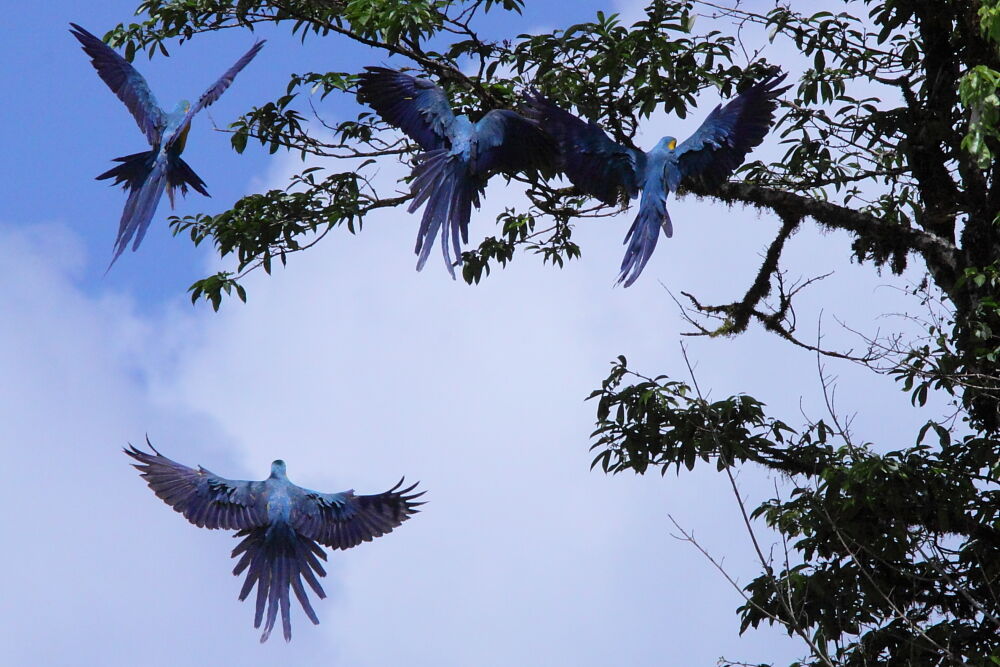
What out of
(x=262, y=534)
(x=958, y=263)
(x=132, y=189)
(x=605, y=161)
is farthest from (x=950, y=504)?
(x=132, y=189)

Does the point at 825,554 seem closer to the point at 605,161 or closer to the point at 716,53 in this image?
the point at 605,161

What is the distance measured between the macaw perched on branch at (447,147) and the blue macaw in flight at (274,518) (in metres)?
1.62

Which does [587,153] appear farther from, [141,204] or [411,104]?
[141,204]

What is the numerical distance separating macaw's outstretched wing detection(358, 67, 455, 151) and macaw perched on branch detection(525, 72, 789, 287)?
381 millimetres

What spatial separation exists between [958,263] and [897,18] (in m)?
1.27

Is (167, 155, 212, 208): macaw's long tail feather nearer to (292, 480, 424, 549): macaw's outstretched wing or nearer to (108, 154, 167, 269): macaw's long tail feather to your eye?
(108, 154, 167, 269): macaw's long tail feather

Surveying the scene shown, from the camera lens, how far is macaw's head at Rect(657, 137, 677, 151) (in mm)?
5391

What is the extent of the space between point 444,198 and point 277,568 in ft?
6.07

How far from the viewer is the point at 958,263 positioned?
651 centimetres

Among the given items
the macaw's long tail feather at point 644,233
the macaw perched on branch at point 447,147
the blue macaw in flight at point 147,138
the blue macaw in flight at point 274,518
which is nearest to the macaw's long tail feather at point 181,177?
the blue macaw in flight at point 147,138

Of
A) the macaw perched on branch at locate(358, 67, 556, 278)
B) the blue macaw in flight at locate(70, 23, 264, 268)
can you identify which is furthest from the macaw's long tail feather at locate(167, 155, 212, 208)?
the macaw perched on branch at locate(358, 67, 556, 278)

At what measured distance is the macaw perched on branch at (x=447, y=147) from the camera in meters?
4.95

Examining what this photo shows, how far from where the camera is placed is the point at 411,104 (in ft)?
17.4

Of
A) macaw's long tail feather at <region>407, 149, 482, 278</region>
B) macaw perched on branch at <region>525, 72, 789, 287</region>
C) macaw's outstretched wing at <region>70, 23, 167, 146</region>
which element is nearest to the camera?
macaw's long tail feather at <region>407, 149, 482, 278</region>
